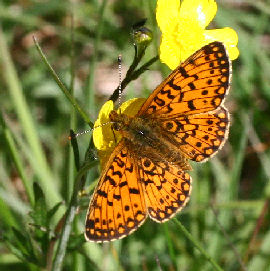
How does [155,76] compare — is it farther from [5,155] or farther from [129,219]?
[129,219]

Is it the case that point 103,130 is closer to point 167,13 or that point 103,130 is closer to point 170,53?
point 170,53

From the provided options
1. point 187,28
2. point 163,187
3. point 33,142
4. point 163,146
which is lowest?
point 163,187

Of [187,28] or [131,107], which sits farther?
[187,28]

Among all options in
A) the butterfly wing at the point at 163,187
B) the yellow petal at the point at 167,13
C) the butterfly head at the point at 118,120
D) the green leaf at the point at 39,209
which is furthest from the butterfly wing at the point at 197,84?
the green leaf at the point at 39,209

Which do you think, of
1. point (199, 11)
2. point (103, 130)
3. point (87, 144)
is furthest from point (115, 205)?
point (87, 144)

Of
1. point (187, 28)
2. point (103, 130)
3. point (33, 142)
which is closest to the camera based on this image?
point (103, 130)

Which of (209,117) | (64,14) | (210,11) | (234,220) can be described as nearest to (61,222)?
(209,117)

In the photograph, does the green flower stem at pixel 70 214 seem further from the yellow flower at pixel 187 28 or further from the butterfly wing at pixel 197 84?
the yellow flower at pixel 187 28
